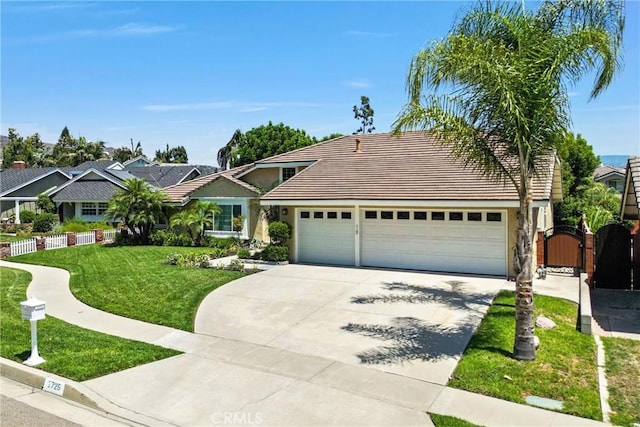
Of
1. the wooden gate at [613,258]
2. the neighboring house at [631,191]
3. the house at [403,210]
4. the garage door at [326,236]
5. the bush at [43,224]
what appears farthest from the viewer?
the bush at [43,224]

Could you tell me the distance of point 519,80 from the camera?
7.55 m

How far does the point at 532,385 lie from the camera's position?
22.2 ft

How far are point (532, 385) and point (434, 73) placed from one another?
17.5 ft

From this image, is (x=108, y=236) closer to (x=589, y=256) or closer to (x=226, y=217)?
(x=226, y=217)

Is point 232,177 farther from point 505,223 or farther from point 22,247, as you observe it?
point 505,223

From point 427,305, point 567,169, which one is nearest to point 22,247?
point 427,305

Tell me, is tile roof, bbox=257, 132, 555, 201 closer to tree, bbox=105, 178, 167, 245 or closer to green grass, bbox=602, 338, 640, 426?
green grass, bbox=602, 338, 640, 426

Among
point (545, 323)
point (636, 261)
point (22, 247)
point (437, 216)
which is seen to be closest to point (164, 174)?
point (22, 247)

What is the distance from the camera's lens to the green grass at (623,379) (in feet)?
19.6

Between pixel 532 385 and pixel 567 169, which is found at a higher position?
pixel 567 169

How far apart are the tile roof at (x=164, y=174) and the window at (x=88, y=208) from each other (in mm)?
5304

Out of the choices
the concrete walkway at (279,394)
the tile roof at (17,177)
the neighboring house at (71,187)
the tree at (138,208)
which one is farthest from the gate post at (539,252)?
the tile roof at (17,177)

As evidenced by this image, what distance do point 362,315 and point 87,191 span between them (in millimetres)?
31779

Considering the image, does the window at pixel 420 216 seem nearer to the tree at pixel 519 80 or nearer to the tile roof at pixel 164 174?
the tree at pixel 519 80
